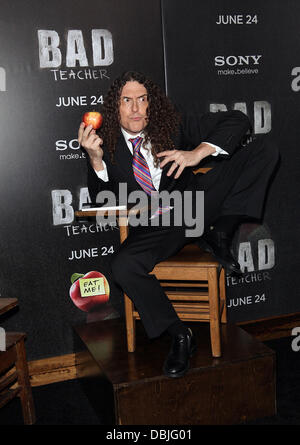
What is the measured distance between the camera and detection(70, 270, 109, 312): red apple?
3.15m

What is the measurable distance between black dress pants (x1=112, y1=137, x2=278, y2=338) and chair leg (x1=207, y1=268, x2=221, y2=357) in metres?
0.19

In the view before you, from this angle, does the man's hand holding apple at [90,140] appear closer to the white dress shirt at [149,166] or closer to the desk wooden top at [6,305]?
the white dress shirt at [149,166]

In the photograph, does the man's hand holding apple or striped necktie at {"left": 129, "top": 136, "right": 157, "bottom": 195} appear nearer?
the man's hand holding apple

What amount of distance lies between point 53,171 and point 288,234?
178cm

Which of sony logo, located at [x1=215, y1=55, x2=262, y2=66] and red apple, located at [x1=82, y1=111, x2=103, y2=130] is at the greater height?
sony logo, located at [x1=215, y1=55, x2=262, y2=66]

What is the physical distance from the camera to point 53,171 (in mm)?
3004

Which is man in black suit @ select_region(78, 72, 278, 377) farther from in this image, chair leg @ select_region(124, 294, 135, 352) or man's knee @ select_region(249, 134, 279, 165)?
chair leg @ select_region(124, 294, 135, 352)

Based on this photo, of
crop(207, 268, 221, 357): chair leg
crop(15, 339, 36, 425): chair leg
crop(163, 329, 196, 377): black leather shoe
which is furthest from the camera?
crop(15, 339, 36, 425): chair leg

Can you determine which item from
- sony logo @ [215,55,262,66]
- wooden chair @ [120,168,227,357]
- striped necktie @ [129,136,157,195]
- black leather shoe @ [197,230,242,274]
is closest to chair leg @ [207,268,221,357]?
wooden chair @ [120,168,227,357]

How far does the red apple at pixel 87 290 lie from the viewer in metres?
3.15

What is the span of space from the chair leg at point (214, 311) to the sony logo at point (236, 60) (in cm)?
159

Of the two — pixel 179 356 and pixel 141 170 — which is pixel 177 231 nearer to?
pixel 141 170

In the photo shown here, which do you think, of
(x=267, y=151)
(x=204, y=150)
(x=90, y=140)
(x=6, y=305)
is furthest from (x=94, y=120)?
(x=6, y=305)

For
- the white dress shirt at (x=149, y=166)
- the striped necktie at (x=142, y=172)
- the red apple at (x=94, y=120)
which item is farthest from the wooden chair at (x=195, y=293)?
the red apple at (x=94, y=120)
